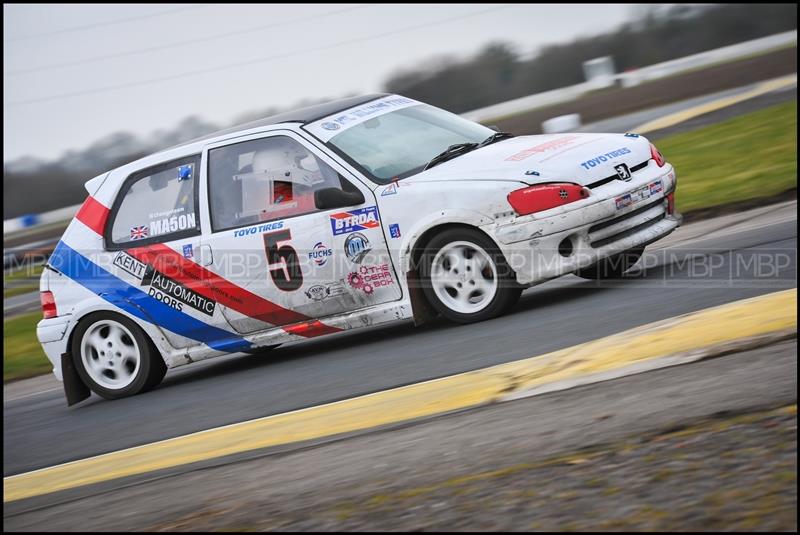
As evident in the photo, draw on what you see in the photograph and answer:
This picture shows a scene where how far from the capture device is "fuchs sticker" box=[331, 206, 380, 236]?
274 inches

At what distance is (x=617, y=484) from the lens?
3.44 meters

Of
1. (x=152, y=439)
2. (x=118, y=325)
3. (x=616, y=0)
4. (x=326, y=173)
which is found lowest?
(x=152, y=439)

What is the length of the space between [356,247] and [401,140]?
0.94 m

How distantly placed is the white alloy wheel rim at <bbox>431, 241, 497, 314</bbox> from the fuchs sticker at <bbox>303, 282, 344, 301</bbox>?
697 mm

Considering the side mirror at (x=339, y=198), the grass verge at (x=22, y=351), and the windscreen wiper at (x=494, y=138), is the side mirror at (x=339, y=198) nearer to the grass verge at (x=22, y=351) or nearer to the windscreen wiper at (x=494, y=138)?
the windscreen wiper at (x=494, y=138)

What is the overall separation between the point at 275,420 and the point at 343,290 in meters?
1.50

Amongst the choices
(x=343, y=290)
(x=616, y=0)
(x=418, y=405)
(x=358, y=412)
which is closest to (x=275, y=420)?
(x=358, y=412)

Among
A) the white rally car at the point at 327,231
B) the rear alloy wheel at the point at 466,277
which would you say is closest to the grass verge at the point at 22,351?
the white rally car at the point at 327,231

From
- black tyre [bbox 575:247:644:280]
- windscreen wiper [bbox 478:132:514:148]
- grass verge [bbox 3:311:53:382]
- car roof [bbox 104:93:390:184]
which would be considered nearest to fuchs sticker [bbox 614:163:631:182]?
black tyre [bbox 575:247:644:280]

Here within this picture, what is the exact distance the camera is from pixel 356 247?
704 cm

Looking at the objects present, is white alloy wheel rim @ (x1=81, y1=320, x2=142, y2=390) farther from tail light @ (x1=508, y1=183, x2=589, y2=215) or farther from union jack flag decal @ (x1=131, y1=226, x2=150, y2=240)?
tail light @ (x1=508, y1=183, x2=589, y2=215)

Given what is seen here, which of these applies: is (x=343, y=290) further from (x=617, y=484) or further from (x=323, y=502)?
(x=617, y=484)

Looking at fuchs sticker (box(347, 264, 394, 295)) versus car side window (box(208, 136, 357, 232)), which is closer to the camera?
fuchs sticker (box(347, 264, 394, 295))

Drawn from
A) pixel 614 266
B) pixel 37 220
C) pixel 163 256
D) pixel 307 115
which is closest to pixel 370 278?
pixel 307 115
